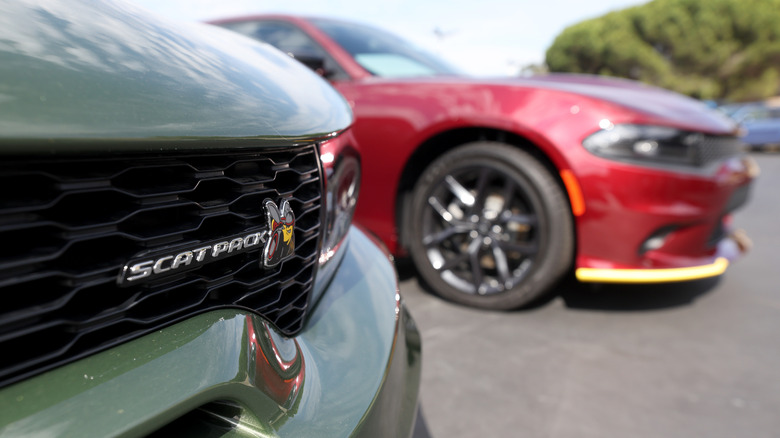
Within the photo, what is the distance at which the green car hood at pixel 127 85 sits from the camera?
1.87 feet

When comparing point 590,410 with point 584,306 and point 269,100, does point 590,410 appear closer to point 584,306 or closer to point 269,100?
point 584,306

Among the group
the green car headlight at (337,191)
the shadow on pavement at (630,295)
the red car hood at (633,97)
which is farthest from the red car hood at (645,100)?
the green car headlight at (337,191)

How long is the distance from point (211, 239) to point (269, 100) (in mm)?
278

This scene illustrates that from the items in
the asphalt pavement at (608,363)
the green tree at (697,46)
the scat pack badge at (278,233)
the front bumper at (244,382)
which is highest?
the scat pack badge at (278,233)

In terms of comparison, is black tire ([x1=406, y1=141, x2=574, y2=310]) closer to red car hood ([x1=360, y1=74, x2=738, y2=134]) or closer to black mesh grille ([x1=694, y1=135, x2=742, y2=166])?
red car hood ([x1=360, y1=74, x2=738, y2=134])

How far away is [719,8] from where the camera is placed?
32.1 m

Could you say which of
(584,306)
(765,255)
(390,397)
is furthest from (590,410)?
(765,255)

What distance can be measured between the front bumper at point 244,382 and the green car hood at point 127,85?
25cm

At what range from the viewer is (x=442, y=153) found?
2777mm

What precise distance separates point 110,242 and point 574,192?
207 centimetres

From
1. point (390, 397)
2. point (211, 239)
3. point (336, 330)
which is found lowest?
point (390, 397)

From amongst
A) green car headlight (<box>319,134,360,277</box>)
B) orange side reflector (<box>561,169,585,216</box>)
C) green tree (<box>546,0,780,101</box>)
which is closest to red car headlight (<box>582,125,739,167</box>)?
orange side reflector (<box>561,169,585,216</box>)

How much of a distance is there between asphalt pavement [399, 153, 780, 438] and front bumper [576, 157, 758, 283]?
0.29 m

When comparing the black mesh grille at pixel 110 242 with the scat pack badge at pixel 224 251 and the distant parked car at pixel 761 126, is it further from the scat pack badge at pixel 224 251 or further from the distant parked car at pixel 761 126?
the distant parked car at pixel 761 126
